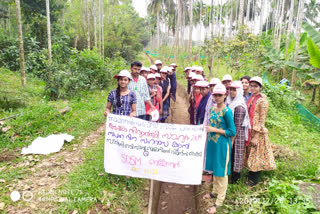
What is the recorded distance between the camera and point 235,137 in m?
3.21

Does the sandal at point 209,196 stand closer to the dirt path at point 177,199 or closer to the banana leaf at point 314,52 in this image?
the dirt path at point 177,199

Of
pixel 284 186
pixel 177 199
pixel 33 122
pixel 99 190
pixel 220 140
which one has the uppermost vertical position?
pixel 220 140

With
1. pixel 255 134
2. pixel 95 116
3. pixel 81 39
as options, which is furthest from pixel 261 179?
pixel 81 39

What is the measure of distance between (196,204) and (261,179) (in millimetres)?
1280

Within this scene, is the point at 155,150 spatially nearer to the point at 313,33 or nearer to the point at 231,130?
the point at 231,130

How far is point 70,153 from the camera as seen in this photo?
4363mm

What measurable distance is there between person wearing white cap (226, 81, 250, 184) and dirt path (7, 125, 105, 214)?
2.77 m

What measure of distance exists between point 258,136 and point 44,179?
357cm

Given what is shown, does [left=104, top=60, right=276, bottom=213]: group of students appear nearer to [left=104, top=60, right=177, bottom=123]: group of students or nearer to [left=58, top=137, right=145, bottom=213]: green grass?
[left=104, top=60, right=177, bottom=123]: group of students

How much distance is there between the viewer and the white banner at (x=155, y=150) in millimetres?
2754

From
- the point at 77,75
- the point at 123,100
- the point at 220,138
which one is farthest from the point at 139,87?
the point at 77,75

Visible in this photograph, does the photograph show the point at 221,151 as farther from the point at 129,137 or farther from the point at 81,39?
the point at 81,39

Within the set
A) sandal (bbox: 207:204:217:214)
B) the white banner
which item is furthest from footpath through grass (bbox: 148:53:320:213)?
the white banner

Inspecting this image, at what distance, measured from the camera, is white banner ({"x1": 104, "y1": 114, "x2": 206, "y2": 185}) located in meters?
2.75
